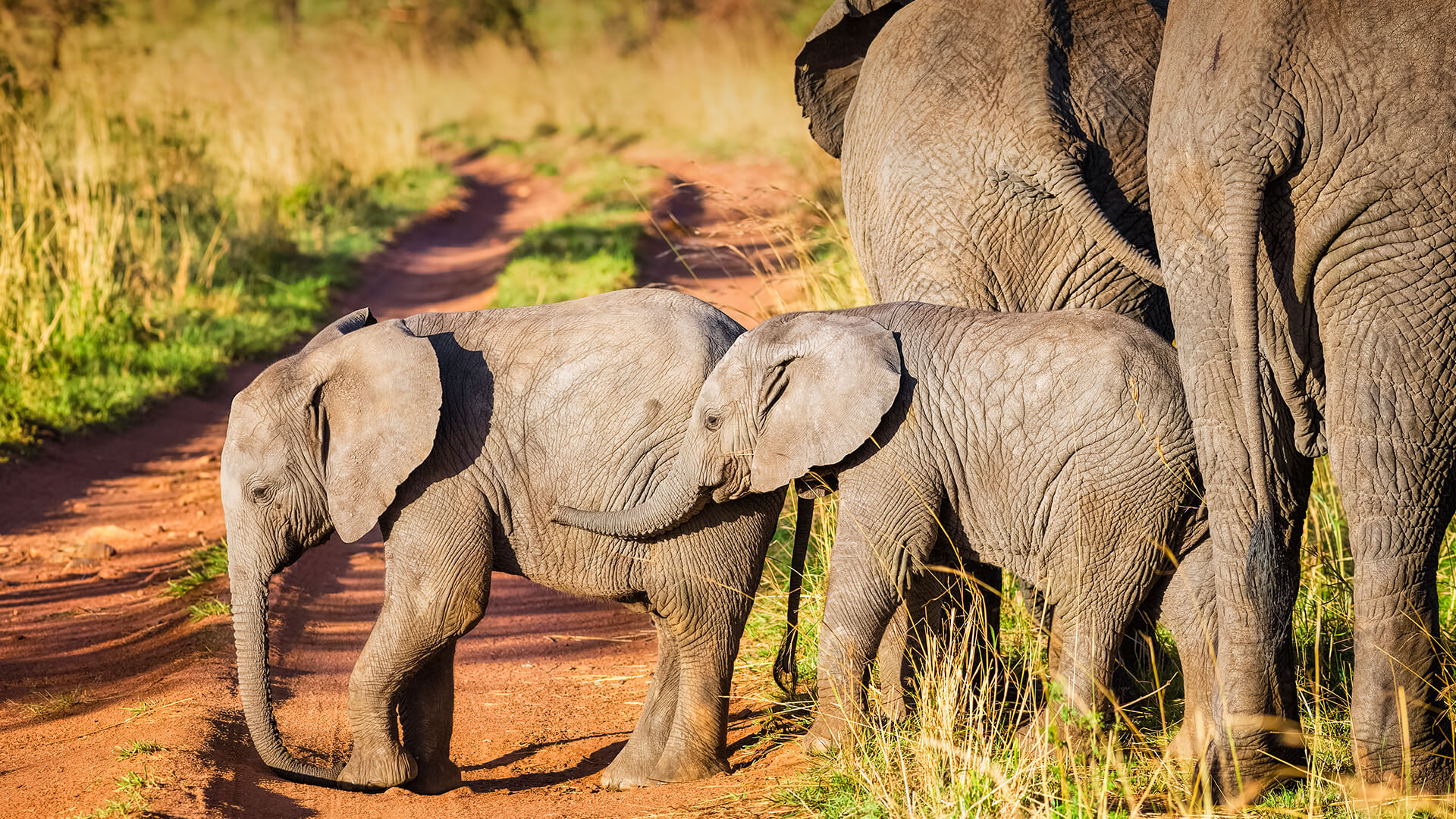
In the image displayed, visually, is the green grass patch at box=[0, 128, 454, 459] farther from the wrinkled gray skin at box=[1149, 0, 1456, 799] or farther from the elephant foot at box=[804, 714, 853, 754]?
the wrinkled gray skin at box=[1149, 0, 1456, 799]

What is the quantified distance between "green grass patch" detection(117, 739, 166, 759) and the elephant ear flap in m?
1.24

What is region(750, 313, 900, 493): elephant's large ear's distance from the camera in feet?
12.7

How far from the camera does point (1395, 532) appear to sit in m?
3.11

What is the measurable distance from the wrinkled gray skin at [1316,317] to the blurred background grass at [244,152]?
6775 millimetres

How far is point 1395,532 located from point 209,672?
3.93 m

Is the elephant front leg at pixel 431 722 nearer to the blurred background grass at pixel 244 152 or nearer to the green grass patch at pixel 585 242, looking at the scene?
the green grass patch at pixel 585 242

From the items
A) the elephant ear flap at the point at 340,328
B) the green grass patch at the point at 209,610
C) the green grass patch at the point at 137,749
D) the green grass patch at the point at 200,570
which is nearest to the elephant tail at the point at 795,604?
the elephant ear flap at the point at 340,328

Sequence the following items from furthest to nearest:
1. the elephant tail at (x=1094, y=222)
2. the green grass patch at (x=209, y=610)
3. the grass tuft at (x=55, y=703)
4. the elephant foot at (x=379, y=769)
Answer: the green grass patch at (x=209, y=610) → the grass tuft at (x=55, y=703) → the elephant foot at (x=379, y=769) → the elephant tail at (x=1094, y=222)

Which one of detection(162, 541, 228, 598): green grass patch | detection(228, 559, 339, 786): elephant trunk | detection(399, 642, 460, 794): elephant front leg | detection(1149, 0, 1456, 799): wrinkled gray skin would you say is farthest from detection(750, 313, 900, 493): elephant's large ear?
detection(162, 541, 228, 598): green grass patch

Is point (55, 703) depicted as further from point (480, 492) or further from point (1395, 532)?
point (1395, 532)

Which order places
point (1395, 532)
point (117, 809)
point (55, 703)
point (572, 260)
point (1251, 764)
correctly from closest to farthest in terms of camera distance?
1. point (1395, 532)
2. point (1251, 764)
3. point (117, 809)
4. point (55, 703)
5. point (572, 260)

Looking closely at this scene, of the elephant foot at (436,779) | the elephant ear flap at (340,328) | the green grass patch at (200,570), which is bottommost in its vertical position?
the elephant foot at (436,779)

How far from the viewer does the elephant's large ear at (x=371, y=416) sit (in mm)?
4062

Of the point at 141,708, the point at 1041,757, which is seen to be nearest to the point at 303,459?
the point at 141,708
